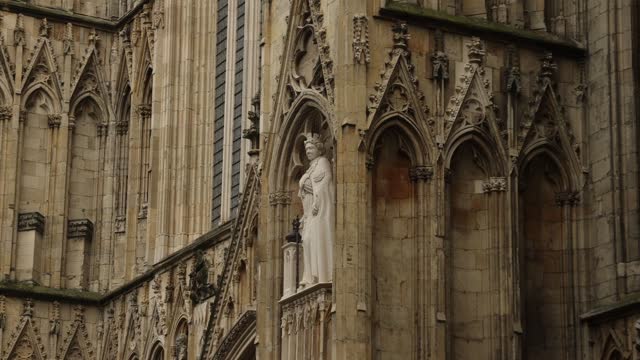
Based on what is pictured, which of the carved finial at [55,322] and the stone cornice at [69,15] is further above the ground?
the stone cornice at [69,15]

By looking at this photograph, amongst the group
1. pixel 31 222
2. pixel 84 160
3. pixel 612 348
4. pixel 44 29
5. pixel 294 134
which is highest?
pixel 44 29

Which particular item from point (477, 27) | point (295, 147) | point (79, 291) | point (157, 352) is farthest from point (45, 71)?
point (477, 27)

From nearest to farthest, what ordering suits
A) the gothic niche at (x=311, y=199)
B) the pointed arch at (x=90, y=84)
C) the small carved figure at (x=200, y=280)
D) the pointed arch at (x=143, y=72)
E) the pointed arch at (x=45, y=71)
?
the gothic niche at (x=311, y=199)
the small carved figure at (x=200, y=280)
the pointed arch at (x=143, y=72)
the pointed arch at (x=45, y=71)
the pointed arch at (x=90, y=84)

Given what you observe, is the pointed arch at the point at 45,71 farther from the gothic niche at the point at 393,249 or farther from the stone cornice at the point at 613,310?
the stone cornice at the point at 613,310

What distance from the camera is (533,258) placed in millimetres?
31391

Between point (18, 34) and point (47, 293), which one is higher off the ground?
point (18, 34)

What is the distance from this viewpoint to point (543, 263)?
31.5 metres

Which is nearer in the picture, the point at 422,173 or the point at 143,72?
the point at 422,173

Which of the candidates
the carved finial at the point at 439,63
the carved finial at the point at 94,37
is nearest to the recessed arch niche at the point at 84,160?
the carved finial at the point at 94,37

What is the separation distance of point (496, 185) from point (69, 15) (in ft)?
60.1

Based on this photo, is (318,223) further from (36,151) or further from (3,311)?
(36,151)

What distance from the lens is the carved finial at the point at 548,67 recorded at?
31797mm

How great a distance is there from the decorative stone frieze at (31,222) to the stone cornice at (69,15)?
4.30m

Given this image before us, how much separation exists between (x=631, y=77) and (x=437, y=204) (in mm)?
3536
